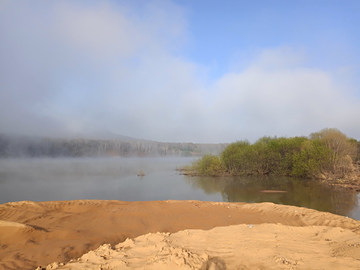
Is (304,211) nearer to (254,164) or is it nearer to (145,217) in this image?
(145,217)

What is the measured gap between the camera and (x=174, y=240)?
4.19 metres

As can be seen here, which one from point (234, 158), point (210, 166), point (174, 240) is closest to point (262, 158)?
point (234, 158)

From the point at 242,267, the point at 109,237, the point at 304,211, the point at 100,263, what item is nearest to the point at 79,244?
the point at 109,237

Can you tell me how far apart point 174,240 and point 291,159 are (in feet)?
57.4

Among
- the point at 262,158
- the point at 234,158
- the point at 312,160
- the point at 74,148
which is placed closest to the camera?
the point at 312,160

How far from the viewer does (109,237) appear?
16.3 feet

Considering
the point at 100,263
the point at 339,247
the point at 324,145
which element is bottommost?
the point at 100,263

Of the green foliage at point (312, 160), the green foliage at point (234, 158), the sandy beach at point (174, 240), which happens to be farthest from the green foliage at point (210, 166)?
the sandy beach at point (174, 240)

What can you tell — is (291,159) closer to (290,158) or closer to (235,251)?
(290,158)

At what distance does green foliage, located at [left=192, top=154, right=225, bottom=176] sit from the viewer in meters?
19.6

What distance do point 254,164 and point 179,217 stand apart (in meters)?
14.5

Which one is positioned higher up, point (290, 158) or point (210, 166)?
point (290, 158)

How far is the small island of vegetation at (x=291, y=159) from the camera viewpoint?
16.1 metres

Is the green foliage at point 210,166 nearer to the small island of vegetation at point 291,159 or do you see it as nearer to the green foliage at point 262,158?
the small island of vegetation at point 291,159
